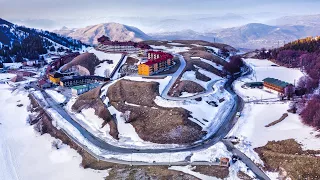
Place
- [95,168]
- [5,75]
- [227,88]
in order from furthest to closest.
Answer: [5,75]
[227,88]
[95,168]

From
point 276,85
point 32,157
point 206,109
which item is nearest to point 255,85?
point 276,85

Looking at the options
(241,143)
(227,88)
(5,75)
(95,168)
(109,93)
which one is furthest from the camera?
(5,75)

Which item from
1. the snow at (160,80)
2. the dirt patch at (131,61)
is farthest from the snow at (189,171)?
the dirt patch at (131,61)

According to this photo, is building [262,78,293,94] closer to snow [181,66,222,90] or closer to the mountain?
snow [181,66,222,90]

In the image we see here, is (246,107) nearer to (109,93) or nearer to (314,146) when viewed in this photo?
(314,146)

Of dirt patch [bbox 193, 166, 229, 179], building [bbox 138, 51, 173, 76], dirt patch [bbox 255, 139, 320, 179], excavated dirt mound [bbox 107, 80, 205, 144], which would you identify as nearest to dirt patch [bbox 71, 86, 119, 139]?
excavated dirt mound [bbox 107, 80, 205, 144]

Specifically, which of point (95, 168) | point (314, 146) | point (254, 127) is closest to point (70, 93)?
point (95, 168)

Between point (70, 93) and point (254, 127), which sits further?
point (70, 93)

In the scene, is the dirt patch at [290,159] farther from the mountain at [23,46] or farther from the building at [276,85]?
the mountain at [23,46]
